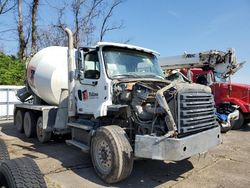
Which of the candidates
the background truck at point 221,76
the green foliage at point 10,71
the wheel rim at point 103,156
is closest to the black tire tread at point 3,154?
the wheel rim at point 103,156

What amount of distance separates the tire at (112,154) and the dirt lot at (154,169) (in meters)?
0.23

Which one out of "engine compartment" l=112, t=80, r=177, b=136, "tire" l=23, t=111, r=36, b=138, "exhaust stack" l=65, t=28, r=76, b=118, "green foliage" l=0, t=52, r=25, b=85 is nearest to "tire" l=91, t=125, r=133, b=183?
"engine compartment" l=112, t=80, r=177, b=136

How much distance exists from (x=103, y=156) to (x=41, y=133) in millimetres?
3758

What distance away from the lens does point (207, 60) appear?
12625 millimetres

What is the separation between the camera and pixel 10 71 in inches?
614

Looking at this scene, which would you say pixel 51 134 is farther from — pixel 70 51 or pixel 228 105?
pixel 228 105

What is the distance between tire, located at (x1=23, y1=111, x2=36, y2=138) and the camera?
30.3 ft

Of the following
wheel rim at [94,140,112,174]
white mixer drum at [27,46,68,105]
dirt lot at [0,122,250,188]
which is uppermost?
white mixer drum at [27,46,68,105]

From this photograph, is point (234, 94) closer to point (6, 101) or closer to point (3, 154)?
point (3, 154)

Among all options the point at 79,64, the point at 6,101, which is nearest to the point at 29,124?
the point at 79,64

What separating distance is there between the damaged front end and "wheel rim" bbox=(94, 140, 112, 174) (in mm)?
626

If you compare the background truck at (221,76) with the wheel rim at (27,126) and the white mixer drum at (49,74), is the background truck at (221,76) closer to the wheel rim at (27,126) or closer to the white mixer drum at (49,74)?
the white mixer drum at (49,74)

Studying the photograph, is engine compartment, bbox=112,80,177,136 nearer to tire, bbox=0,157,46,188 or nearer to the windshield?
the windshield

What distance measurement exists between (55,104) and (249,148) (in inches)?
222
